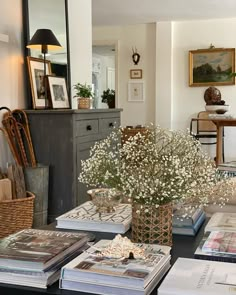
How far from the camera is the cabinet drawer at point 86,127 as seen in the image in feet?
10.9

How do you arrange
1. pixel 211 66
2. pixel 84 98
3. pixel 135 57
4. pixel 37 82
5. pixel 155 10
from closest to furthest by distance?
pixel 37 82 → pixel 84 98 → pixel 155 10 → pixel 211 66 → pixel 135 57

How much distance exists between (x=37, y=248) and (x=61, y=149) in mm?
1986

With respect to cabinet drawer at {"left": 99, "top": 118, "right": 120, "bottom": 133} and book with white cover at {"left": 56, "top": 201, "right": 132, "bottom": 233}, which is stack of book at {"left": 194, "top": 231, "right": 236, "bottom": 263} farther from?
cabinet drawer at {"left": 99, "top": 118, "right": 120, "bottom": 133}

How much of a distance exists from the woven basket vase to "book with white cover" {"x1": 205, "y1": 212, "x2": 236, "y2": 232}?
23cm

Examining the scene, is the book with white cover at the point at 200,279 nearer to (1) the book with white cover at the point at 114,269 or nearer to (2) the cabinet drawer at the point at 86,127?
(1) the book with white cover at the point at 114,269

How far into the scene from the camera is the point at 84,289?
118cm

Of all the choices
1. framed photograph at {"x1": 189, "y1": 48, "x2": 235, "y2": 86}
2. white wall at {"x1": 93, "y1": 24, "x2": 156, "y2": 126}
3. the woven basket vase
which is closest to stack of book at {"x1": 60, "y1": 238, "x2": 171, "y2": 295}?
the woven basket vase

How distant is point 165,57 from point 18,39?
13.5 ft

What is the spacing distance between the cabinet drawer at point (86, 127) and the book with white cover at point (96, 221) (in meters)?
1.45

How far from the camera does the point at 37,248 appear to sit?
135cm

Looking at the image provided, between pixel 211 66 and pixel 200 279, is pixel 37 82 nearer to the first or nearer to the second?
pixel 200 279

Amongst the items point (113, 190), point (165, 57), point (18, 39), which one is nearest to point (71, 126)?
Result: point (18, 39)

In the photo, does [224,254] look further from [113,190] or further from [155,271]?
[113,190]

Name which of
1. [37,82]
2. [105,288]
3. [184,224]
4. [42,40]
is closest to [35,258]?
[105,288]
